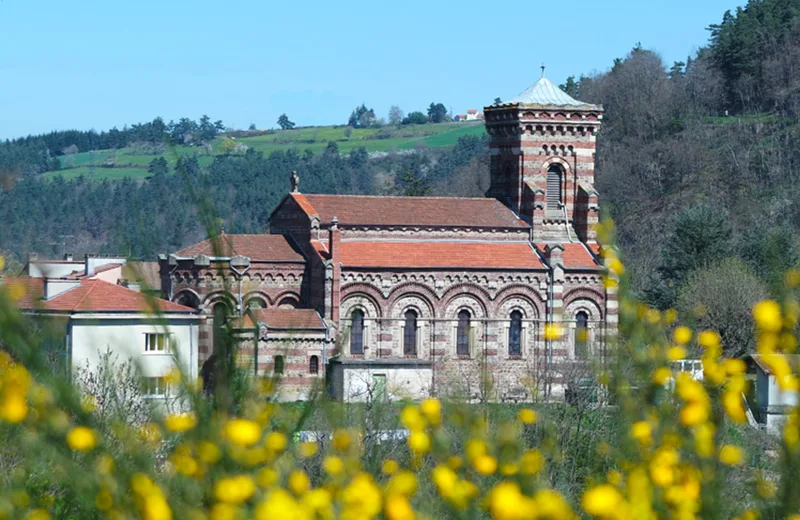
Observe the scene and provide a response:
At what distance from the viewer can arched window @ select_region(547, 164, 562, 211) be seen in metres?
46.5

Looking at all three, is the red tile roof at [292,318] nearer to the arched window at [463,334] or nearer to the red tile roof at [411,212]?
the red tile roof at [411,212]

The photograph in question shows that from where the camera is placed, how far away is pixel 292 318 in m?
39.7

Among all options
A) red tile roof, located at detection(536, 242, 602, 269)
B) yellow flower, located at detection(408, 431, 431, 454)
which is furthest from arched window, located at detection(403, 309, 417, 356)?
yellow flower, located at detection(408, 431, 431, 454)

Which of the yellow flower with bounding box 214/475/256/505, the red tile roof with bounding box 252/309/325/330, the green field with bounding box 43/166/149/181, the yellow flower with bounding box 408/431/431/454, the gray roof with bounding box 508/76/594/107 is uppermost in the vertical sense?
the green field with bounding box 43/166/149/181

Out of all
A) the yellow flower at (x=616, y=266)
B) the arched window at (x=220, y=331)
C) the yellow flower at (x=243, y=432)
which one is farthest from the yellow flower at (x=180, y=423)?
the yellow flower at (x=616, y=266)

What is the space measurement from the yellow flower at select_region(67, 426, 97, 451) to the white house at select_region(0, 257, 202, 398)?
0.31 meters

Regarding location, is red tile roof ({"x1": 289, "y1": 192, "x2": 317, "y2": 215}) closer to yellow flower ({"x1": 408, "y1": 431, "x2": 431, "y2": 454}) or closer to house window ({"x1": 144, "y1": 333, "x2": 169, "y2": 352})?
house window ({"x1": 144, "y1": 333, "x2": 169, "y2": 352})

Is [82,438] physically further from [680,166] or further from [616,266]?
[680,166]

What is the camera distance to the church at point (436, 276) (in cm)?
4156

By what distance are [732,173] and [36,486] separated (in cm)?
7571

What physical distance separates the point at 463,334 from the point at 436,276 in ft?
7.22

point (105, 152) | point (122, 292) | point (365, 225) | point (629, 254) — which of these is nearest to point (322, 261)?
point (365, 225)

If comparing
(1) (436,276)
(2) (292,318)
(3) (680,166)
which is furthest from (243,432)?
(3) (680,166)

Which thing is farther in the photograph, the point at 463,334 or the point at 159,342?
the point at 463,334
